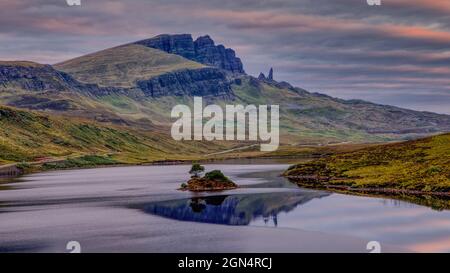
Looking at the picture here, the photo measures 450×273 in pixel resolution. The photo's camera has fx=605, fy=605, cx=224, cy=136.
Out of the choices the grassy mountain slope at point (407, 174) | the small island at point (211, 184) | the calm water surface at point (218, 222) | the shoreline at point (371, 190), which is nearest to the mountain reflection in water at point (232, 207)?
the calm water surface at point (218, 222)

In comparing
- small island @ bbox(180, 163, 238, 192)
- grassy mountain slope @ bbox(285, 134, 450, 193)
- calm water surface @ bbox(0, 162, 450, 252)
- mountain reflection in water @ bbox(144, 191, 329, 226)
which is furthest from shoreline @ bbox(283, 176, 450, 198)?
small island @ bbox(180, 163, 238, 192)

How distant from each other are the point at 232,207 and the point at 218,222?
834 inches

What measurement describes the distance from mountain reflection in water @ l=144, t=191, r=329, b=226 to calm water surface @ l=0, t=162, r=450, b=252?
20 centimetres

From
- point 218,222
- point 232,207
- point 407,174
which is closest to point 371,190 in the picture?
point 407,174

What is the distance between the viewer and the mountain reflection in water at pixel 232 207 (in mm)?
116938

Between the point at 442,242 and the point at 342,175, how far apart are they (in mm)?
106668

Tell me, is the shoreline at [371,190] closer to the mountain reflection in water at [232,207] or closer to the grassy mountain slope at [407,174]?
the grassy mountain slope at [407,174]

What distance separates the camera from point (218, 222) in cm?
11188

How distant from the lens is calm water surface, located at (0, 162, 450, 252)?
8650 cm

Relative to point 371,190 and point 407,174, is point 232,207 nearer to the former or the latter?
point 371,190

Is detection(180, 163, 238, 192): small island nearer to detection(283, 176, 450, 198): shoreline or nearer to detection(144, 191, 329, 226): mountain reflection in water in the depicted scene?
detection(144, 191, 329, 226): mountain reflection in water

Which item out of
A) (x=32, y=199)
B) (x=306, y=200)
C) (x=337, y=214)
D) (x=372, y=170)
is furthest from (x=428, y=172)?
(x=32, y=199)
